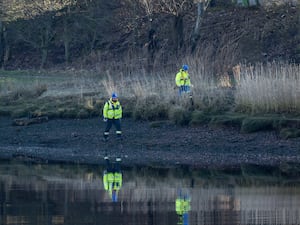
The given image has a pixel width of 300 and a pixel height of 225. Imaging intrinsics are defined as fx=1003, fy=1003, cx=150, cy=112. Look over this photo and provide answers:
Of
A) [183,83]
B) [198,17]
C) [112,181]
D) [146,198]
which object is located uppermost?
[198,17]

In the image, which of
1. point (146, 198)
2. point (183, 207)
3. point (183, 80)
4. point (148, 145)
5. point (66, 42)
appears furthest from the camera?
point (66, 42)

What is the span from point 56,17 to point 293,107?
31321 millimetres

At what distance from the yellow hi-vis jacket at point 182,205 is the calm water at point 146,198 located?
0.04 m

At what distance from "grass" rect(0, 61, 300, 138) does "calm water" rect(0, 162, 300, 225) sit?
7232 mm

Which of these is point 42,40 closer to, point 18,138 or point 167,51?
point 167,51

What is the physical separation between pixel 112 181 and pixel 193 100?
1153cm

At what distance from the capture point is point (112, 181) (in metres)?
24.0

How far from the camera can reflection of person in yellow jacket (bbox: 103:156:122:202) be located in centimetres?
2200

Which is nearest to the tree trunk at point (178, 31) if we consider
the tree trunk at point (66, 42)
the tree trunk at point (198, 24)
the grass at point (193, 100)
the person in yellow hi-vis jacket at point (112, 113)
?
the tree trunk at point (198, 24)

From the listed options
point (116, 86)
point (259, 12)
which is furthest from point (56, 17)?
point (116, 86)

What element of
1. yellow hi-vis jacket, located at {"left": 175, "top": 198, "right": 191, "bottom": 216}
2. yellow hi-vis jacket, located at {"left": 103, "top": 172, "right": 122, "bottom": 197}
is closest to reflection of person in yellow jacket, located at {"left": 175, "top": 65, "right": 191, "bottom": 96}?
yellow hi-vis jacket, located at {"left": 103, "top": 172, "right": 122, "bottom": 197}

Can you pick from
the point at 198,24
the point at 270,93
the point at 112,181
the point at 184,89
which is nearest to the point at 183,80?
the point at 184,89

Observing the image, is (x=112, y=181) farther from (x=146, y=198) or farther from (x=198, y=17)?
(x=198, y=17)

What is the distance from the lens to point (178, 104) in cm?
3547
